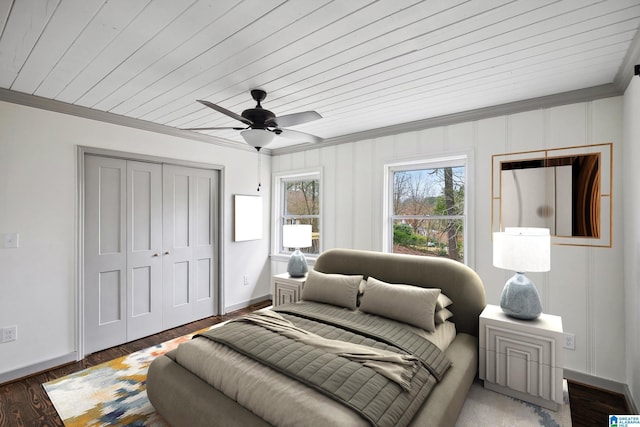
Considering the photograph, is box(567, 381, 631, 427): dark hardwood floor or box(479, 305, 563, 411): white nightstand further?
box(567, 381, 631, 427): dark hardwood floor

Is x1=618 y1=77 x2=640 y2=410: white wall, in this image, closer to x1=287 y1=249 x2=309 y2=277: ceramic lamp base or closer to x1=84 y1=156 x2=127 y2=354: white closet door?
x1=287 y1=249 x2=309 y2=277: ceramic lamp base

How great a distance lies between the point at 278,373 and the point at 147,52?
214 cm

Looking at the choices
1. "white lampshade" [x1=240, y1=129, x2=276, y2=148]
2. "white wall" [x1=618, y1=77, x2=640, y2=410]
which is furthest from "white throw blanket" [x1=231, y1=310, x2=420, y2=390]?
"white wall" [x1=618, y1=77, x2=640, y2=410]

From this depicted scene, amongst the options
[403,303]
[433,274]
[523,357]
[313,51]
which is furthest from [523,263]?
[313,51]

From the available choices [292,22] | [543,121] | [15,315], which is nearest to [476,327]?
[543,121]

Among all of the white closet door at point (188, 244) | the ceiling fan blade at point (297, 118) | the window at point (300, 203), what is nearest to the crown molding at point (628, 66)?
the ceiling fan blade at point (297, 118)

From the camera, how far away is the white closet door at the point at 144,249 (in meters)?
3.43

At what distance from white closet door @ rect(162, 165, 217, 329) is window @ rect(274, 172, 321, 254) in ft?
3.71

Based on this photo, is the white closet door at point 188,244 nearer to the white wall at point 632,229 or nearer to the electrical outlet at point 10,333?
the electrical outlet at point 10,333

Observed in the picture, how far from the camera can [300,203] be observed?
4.76 m

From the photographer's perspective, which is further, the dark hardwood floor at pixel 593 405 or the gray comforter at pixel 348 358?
the dark hardwood floor at pixel 593 405

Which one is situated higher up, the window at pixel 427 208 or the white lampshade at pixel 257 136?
the white lampshade at pixel 257 136

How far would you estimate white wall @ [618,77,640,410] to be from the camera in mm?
2010

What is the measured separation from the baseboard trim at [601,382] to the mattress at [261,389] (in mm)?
2407
